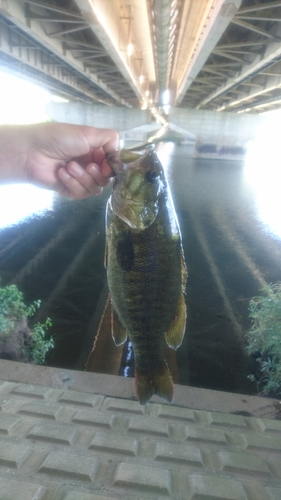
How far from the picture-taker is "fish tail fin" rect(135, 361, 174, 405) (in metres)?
2.71

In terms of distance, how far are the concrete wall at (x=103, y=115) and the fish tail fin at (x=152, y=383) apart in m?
33.0

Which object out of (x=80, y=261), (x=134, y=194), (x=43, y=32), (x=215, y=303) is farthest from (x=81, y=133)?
(x=43, y=32)

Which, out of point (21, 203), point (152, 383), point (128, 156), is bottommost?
point (21, 203)

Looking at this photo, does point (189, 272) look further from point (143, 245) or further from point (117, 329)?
point (143, 245)

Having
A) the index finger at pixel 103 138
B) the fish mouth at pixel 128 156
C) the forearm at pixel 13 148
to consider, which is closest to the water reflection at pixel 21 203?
the forearm at pixel 13 148

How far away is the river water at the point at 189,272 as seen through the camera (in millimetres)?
6758

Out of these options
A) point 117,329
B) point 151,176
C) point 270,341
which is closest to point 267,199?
point 270,341

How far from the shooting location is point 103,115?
33.5 meters

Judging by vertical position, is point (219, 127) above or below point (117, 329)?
above

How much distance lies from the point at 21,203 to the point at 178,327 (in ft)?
55.1

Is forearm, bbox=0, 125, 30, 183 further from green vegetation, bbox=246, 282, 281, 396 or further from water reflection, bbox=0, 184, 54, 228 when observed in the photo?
water reflection, bbox=0, 184, 54, 228

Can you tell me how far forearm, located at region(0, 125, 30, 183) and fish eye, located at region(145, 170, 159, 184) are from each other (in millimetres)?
1437

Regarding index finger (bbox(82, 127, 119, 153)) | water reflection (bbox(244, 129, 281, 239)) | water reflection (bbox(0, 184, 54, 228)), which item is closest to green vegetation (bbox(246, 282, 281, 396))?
index finger (bbox(82, 127, 119, 153))

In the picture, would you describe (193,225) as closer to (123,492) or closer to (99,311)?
(99,311)
